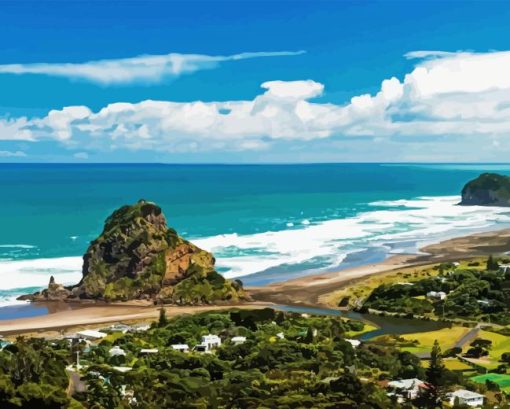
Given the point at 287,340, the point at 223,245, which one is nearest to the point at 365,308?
the point at 287,340

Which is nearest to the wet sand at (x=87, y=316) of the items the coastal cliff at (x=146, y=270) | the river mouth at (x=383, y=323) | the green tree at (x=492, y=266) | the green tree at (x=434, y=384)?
the coastal cliff at (x=146, y=270)

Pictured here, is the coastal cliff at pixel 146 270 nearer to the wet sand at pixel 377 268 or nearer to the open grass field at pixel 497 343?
the wet sand at pixel 377 268

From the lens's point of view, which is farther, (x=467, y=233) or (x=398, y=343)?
(x=467, y=233)

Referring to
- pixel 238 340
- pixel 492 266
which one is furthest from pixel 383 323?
pixel 492 266

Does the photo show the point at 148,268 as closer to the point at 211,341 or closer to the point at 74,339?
the point at 74,339

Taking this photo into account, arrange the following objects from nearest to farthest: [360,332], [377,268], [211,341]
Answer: [211,341] < [360,332] < [377,268]

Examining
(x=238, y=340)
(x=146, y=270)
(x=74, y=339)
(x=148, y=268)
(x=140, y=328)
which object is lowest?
(x=238, y=340)

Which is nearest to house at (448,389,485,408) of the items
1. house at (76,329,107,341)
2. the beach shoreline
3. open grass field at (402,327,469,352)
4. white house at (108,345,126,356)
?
open grass field at (402,327,469,352)

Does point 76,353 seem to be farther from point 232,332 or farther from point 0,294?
point 0,294
